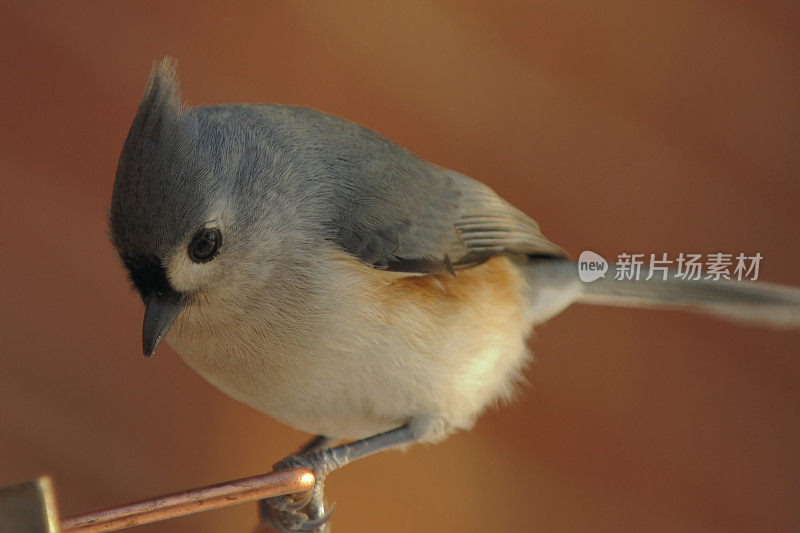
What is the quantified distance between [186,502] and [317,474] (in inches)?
12.4

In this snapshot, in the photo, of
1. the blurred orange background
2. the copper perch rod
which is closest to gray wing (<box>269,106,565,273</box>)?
the copper perch rod

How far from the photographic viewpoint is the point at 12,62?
122 centimetres

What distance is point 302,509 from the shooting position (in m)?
0.84

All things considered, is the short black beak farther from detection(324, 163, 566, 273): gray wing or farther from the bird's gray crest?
detection(324, 163, 566, 273): gray wing

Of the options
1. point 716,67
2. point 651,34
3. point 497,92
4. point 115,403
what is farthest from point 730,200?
point 115,403

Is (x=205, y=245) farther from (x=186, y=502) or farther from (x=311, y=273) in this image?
(x=186, y=502)

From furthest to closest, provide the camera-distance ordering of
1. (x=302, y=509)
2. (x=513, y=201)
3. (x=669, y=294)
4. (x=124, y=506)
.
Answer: (x=513, y=201)
(x=669, y=294)
(x=302, y=509)
(x=124, y=506)

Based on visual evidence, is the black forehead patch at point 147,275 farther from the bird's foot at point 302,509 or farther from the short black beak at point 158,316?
the bird's foot at point 302,509

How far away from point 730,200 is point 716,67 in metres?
0.26

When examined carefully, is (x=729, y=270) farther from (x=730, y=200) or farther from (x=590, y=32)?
(x=590, y=32)

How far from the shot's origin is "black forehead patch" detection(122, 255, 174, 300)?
0.76m

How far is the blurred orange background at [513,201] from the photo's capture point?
50.7 inches
